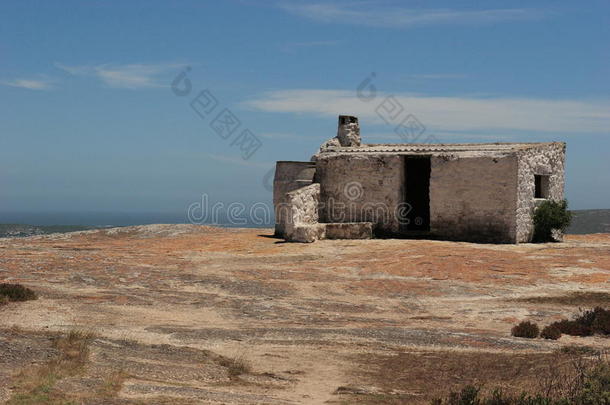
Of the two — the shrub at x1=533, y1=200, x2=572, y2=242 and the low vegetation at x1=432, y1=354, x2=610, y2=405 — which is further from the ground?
the shrub at x1=533, y1=200, x2=572, y2=242

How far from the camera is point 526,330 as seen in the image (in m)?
12.0

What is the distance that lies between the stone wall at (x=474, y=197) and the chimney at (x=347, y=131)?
4.70 metres

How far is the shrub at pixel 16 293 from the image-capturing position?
1325cm

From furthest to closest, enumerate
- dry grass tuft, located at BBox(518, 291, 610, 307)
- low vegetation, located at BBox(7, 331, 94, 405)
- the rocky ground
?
1. dry grass tuft, located at BBox(518, 291, 610, 307)
2. the rocky ground
3. low vegetation, located at BBox(7, 331, 94, 405)

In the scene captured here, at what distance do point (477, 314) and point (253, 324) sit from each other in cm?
449

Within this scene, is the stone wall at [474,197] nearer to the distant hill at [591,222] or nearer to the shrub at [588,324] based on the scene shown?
the shrub at [588,324]

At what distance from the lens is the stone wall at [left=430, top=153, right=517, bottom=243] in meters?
23.1

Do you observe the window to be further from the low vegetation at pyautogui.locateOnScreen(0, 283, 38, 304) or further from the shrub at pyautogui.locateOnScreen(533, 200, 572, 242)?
the low vegetation at pyautogui.locateOnScreen(0, 283, 38, 304)

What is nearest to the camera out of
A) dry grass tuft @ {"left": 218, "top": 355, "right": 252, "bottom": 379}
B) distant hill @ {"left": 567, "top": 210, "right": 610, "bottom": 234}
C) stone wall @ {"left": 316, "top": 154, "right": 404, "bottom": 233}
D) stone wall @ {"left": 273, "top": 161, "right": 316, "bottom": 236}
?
dry grass tuft @ {"left": 218, "top": 355, "right": 252, "bottom": 379}

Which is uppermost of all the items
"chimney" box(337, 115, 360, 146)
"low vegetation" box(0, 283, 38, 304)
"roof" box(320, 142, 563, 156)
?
"chimney" box(337, 115, 360, 146)

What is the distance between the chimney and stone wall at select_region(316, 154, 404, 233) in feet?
6.96

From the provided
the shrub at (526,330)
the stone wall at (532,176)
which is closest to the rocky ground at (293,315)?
the shrub at (526,330)

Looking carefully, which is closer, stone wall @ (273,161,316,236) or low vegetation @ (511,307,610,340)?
low vegetation @ (511,307,610,340)

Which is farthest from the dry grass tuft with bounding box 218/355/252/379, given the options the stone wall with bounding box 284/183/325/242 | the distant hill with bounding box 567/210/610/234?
the distant hill with bounding box 567/210/610/234
